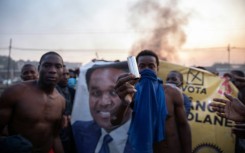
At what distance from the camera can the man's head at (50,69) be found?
11.1 ft

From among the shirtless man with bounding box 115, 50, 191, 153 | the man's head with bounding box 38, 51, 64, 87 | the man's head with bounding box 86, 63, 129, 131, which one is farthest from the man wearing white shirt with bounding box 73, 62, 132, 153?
the shirtless man with bounding box 115, 50, 191, 153

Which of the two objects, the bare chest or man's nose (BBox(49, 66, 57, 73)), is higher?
man's nose (BBox(49, 66, 57, 73))

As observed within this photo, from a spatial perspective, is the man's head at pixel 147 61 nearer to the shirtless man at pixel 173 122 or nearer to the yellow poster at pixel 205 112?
the shirtless man at pixel 173 122

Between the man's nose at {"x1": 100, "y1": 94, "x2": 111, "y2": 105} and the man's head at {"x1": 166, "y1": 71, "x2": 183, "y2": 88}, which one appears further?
the man's head at {"x1": 166, "y1": 71, "x2": 183, "y2": 88}

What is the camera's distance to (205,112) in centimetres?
500

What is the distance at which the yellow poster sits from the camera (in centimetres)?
473

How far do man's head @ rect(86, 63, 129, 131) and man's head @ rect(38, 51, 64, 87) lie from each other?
2.38 feet

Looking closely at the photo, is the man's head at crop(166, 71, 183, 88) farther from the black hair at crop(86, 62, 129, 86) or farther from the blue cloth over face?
the blue cloth over face

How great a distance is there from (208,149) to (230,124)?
63 centimetres

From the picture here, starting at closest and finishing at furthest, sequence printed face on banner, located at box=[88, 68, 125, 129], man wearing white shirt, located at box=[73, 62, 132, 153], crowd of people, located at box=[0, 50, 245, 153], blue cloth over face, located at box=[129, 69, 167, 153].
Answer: crowd of people, located at box=[0, 50, 245, 153]
blue cloth over face, located at box=[129, 69, 167, 153]
man wearing white shirt, located at box=[73, 62, 132, 153]
printed face on banner, located at box=[88, 68, 125, 129]

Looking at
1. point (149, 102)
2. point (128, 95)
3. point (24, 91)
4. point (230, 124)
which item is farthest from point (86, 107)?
point (230, 124)

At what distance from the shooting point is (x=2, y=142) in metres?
2.65

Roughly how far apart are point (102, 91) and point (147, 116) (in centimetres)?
132

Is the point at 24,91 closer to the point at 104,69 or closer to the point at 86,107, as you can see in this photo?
the point at 86,107
